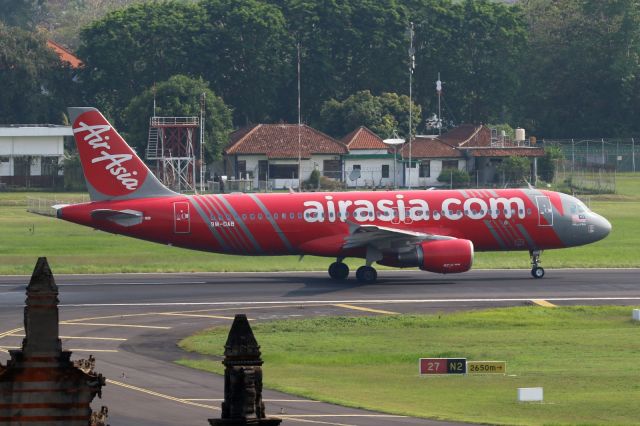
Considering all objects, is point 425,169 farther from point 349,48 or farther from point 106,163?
point 106,163

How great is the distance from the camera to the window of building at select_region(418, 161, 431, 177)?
123750 millimetres

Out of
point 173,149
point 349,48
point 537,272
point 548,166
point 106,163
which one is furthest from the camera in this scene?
point 349,48

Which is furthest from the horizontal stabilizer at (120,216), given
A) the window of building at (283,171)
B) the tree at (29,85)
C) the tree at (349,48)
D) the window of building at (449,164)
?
the tree at (29,85)

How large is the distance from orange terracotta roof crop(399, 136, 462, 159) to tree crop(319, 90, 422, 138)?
10.4m

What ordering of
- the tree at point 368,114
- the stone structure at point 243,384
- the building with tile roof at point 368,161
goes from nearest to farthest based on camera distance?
the stone structure at point 243,384 < the building with tile roof at point 368,161 < the tree at point 368,114

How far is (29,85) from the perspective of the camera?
483 ft

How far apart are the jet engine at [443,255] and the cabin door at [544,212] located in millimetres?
4374

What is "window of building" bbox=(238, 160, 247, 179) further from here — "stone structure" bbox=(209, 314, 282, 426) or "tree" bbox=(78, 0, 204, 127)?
"stone structure" bbox=(209, 314, 282, 426)

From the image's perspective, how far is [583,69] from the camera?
5984 inches

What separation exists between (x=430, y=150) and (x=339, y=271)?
64468 millimetres

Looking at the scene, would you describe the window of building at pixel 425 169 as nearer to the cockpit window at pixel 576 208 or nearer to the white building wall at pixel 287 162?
the white building wall at pixel 287 162

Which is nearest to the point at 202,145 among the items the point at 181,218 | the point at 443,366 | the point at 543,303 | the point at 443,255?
the point at 181,218

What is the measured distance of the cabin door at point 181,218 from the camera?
194 feet

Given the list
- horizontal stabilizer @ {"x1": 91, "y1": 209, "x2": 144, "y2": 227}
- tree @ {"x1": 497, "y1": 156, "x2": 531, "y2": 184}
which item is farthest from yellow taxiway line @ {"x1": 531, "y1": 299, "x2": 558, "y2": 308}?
tree @ {"x1": 497, "y1": 156, "x2": 531, "y2": 184}
